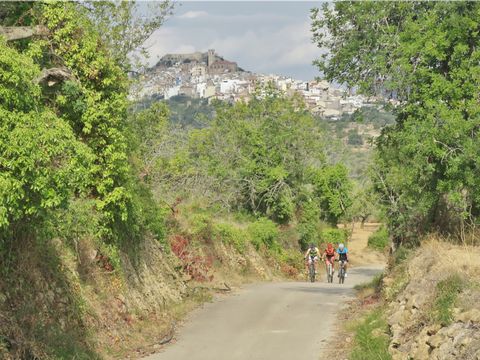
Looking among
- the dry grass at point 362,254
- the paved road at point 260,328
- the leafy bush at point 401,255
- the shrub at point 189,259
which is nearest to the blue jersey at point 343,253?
the paved road at point 260,328

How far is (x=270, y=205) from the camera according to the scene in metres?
48.8

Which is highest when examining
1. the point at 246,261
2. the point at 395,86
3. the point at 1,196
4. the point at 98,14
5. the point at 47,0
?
the point at 98,14

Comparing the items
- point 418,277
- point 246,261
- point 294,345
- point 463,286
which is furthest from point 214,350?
point 246,261

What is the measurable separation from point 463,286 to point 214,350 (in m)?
5.65

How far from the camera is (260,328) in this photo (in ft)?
57.4

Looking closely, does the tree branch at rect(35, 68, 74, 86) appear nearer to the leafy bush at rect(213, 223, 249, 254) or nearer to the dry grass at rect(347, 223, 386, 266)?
the leafy bush at rect(213, 223, 249, 254)

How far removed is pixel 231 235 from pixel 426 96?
18.3 metres

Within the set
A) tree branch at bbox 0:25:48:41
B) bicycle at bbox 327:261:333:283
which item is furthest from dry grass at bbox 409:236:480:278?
bicycle at bbox 327:261:333:283

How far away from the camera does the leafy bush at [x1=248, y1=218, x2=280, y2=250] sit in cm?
4122

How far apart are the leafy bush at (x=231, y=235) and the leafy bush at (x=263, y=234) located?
94.9 inches

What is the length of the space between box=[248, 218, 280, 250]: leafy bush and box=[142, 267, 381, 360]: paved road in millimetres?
16111

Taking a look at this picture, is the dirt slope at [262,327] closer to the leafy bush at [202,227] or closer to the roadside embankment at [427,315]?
the roadside embankment at [427,315]

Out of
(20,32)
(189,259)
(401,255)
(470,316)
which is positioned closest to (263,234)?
(189,259)

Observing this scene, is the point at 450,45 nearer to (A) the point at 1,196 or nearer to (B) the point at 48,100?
(B) the point at 48,100
